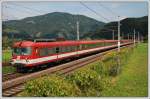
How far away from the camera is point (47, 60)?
2327 centimetres

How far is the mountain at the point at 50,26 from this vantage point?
80.7 feet

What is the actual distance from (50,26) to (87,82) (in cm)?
2057

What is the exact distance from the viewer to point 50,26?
1308 inches

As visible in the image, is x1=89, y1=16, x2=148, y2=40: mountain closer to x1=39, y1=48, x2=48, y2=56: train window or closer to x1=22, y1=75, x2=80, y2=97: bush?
x1=39, y1=48, x2=48, y2=56: train window

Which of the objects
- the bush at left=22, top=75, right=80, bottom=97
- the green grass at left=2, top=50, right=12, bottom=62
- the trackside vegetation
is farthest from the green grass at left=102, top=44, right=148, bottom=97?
the green grass at left=2, top=50, right=12, bottom=62

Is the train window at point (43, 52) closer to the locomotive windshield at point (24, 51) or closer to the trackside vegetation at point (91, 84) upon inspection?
the locomotive windshield at point (24, 51)

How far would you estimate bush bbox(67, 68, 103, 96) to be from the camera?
12820mm

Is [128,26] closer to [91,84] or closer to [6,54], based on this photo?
[6,54]

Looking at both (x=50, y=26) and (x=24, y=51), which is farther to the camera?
(x=50, y=26)

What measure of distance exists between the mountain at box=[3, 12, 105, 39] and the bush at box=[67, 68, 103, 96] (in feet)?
24.6

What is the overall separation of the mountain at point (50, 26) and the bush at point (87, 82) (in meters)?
7.51

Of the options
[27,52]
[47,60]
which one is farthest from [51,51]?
[27,52]

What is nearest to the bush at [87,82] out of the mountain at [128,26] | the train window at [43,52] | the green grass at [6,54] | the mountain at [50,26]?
the mountain at [50,26]

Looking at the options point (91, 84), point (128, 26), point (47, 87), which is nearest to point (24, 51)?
point (91, 84)
